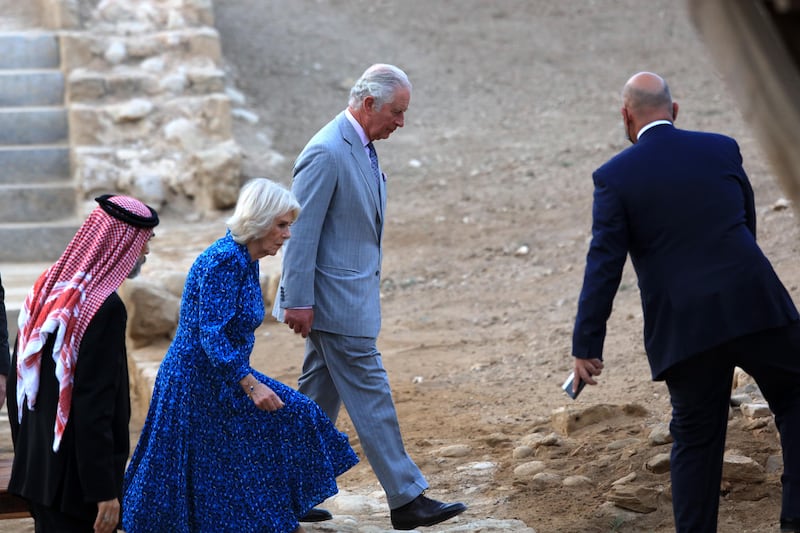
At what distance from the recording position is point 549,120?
14.2 m

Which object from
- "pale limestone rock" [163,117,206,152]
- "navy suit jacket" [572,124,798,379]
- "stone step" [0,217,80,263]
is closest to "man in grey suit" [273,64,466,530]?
"navy suit jacket" [572,124,798,379]

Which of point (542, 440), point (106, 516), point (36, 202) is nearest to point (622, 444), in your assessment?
point (542, 440)

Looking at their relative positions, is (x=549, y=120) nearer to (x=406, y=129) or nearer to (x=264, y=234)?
(x=406, y=129)

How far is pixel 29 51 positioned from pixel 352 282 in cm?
859

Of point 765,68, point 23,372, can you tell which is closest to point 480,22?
point 23,372

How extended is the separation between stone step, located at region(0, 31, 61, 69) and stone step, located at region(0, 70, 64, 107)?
19 centimetres

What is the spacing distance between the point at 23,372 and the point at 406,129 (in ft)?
35.2

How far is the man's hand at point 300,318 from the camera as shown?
183 inches

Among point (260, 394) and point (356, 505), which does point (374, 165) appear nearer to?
point (260, 394)

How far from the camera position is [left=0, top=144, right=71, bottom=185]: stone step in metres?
11.2

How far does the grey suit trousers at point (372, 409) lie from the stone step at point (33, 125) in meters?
7.71

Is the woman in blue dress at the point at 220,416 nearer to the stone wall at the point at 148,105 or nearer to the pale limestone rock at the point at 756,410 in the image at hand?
the pale limestone rock at the point at 756,410

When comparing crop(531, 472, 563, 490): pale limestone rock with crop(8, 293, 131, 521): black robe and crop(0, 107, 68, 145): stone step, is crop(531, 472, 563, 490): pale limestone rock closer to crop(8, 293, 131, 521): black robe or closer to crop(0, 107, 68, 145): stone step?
crop(8, 293, 131, 521): black robe

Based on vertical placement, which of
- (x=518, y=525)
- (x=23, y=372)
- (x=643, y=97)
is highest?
(x=643, y=97)
